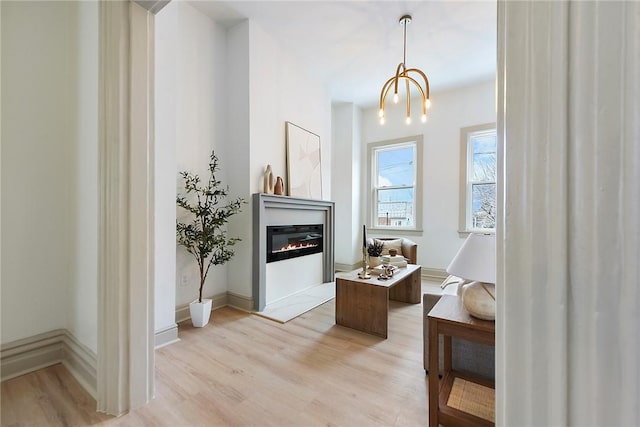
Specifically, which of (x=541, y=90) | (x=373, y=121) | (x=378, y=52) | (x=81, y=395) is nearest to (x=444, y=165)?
(x=373, y=121)

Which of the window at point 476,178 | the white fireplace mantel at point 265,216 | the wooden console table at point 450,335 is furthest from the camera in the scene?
the window at point 476,178

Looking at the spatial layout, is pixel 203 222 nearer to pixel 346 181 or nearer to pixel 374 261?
pixel 374 261

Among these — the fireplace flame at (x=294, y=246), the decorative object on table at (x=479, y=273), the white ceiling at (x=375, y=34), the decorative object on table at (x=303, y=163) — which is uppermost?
the white ceiling at (x=375, y=34)

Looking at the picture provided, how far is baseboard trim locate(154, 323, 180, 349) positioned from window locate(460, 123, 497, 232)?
4.15 meters

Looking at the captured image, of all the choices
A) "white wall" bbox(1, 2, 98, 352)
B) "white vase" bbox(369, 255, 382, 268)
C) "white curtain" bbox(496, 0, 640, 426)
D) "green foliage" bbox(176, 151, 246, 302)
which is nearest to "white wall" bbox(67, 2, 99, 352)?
"white wall" bbox(1, 2, 98, 352)

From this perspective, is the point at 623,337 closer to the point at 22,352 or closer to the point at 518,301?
the point at 518,301

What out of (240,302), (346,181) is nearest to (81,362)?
(240,302)

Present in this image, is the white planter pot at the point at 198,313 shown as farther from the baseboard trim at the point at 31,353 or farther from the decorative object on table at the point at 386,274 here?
the decorative object on table at the point at 386,274

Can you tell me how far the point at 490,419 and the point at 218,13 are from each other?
3958 millimetres

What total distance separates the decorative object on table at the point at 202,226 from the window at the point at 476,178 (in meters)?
3.52

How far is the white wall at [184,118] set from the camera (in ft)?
7.00

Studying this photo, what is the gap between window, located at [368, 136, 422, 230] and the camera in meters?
4.78

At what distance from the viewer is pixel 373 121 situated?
17.0 ft

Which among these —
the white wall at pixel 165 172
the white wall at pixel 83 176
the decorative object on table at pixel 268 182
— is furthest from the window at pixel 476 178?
the white wall at pixel 83 176
